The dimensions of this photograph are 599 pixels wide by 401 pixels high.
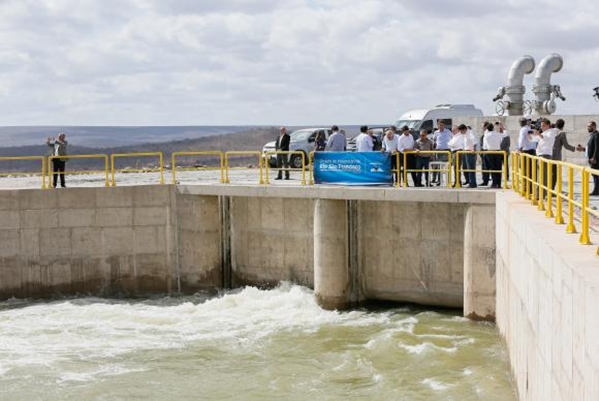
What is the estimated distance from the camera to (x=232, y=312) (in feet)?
64.7

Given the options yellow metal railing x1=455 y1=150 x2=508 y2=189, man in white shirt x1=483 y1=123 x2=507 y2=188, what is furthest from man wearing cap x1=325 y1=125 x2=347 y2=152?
man in white shirt x1=483 y1=123 x2=507 y2=188

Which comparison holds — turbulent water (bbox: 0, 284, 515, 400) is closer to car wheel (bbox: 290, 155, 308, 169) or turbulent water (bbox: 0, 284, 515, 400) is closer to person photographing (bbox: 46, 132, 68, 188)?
person photographing (bbox: 46, 132, 68, 188)

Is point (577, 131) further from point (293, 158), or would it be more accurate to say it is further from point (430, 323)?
point (430, 323)

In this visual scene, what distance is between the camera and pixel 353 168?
19.8 metres

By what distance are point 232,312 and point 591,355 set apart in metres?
13.6

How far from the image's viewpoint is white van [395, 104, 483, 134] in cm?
2909

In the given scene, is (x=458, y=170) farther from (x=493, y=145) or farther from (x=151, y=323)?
(x=151, y=323)

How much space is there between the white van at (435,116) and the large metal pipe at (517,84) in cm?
223

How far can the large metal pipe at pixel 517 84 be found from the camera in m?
32.1

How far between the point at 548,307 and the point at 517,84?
24.5 meters

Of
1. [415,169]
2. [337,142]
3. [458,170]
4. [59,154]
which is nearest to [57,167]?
[59,154]

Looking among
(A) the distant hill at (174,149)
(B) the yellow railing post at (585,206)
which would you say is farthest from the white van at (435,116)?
(A) the distant hill at (174,149)

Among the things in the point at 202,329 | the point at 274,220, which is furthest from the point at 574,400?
the point at 274,220

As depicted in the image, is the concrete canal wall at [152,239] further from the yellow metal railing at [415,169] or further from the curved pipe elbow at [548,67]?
the curved pipe elbow at [548,67]
